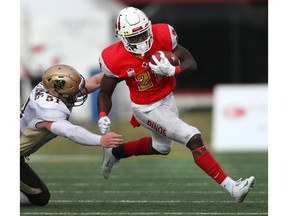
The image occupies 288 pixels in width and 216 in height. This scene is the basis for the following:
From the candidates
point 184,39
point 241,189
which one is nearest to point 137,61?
point 241,189

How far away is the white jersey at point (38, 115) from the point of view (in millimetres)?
6125

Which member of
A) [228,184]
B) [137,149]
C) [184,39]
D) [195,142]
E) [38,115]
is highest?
[38,115]

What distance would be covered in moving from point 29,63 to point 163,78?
32.1 ft

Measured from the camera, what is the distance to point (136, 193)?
7.48 m

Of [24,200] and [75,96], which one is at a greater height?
[75,96]

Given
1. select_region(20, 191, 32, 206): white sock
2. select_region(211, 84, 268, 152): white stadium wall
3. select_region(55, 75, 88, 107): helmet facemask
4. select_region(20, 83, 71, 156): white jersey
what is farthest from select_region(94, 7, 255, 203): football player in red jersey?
select_region(211, 84, 268, 152): white stadium wall

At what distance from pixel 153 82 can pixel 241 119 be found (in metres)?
5.79

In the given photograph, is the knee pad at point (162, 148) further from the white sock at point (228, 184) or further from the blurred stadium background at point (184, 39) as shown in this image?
the blurred stadium background at point (184, 39)

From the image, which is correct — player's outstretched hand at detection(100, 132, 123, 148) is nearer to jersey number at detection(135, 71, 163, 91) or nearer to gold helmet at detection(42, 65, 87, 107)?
gold helmet at detection(42, 65, 87, 107)

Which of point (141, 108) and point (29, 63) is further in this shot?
point (29, 63)

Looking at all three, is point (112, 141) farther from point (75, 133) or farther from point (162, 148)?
point (162, 148)

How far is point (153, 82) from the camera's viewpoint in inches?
263
